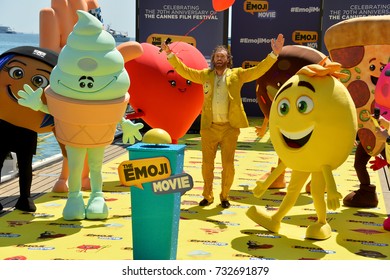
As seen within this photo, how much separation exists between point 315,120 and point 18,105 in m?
2.82

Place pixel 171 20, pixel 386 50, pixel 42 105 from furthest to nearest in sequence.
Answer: pixel 171 20, pixel 386 50, pixel 42 105

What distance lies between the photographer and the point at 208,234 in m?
5.84

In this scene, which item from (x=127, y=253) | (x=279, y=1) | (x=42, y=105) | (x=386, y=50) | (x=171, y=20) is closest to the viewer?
(x=127, y=253)

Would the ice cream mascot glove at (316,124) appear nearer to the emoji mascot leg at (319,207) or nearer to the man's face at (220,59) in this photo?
the emoji mascot leg at (319,207)

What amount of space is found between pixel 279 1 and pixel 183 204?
31.5 ft

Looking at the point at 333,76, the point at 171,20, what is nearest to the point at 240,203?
the point at 333,76

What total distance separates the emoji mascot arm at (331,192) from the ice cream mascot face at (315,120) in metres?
0.08

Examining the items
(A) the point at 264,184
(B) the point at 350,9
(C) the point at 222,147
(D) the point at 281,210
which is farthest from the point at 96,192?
(B) the point at 350,9

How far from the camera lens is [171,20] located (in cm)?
1395

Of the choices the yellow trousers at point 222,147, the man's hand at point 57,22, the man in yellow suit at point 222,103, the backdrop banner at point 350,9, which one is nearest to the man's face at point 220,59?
the man in yellow suit at point 222,103

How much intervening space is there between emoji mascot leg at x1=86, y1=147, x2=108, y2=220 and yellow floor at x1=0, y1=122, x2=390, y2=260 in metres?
0.09

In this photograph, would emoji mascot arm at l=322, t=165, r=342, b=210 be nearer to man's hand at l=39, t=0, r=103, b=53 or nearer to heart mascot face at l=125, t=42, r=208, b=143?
heart mascot face at l=125, t=42, r=208, b=143

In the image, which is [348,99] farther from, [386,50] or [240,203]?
[240,203]

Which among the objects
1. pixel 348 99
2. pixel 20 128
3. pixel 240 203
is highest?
pixel 348 99
